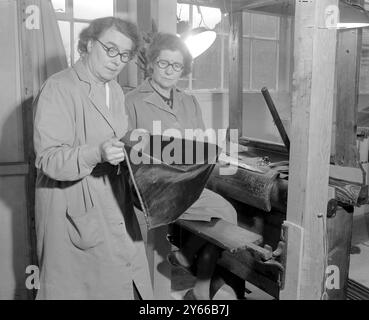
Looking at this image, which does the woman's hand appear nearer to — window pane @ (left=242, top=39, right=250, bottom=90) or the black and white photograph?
the black and white photograph

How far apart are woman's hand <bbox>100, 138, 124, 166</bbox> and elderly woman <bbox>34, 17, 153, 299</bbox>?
0.15m

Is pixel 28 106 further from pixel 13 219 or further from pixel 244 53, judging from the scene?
pixel 244 53

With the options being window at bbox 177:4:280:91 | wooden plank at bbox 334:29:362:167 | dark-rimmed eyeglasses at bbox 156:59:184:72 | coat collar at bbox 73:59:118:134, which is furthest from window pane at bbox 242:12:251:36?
coat collar at bbox 73:59:118:134

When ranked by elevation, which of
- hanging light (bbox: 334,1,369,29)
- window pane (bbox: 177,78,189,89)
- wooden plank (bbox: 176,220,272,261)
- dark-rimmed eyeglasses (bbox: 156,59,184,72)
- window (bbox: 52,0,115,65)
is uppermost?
window (bbox: 52,0,115,65)

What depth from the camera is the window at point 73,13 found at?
5160mm

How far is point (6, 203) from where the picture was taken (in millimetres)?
2553

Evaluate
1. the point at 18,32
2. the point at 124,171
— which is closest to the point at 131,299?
the point at 124,171

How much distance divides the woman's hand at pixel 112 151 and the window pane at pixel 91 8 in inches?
167

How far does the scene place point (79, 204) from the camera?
178 cm

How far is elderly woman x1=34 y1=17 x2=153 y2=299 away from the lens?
5.56ft

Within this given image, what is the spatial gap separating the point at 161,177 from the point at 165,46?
939 millimetres

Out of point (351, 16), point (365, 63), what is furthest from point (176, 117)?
point (365, 63)
